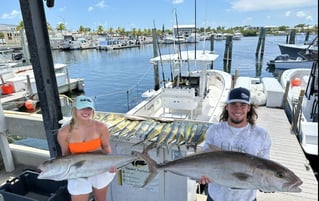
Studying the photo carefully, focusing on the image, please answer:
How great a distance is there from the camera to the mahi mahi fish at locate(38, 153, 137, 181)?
1852 millimetres

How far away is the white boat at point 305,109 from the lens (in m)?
2.69

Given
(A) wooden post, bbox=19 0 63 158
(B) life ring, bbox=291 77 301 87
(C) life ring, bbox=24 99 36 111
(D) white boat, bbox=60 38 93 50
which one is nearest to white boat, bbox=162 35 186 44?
(B) life ring, bbox=291 77 301 87

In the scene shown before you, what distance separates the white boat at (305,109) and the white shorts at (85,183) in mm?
1769

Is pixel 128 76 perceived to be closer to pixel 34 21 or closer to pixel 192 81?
pixel 192 81

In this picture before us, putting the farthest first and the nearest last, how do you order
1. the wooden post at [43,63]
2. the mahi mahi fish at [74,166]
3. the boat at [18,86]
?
the boat at [18,86] < the wooden post at [43,63] < the mahi mahi fish at [74,166]

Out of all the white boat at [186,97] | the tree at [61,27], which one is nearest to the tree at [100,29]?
the tree at [61,27]

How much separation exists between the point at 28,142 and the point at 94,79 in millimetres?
14814

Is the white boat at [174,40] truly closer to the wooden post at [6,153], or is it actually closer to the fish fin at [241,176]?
the wooden post at [6,153]

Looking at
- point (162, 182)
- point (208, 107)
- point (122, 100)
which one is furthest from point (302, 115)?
point (122, 100)

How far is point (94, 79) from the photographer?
22938 mm

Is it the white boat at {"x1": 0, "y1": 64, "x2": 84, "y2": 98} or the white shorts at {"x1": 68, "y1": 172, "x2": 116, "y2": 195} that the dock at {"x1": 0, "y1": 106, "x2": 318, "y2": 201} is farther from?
the white boat at {"x1": 0, "y1": 64, "x2": 84, "y2": 98}

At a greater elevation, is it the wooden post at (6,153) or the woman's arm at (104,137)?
the woman's arm at (104,137)

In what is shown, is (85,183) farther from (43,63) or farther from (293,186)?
(293,186)

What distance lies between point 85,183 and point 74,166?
0.38 metres
